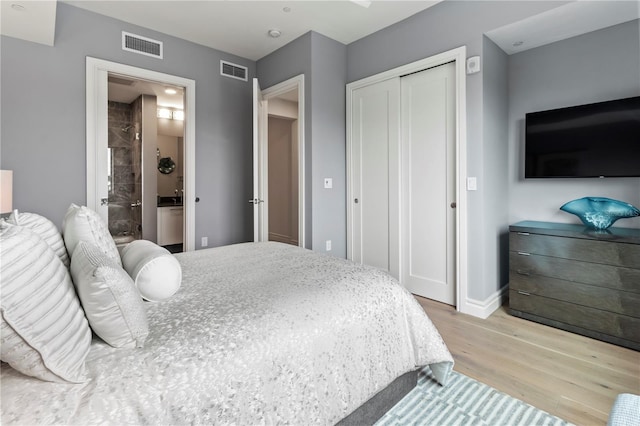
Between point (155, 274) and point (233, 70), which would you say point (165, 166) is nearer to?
point (233, 70)

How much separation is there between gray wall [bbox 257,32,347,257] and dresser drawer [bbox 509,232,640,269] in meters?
1.81

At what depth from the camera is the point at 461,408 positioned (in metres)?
1.61

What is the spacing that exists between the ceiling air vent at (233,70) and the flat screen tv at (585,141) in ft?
10.7

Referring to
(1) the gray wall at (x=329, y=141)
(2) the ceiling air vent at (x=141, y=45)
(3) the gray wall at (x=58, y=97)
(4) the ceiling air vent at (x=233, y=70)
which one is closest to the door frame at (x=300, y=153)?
(1) the gray wall at (x=329, y=141)

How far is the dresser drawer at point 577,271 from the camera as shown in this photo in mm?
2230

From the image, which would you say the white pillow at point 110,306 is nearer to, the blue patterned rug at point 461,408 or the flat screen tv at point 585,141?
the blue patterned rug at point 461,408

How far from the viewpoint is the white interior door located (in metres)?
3.48

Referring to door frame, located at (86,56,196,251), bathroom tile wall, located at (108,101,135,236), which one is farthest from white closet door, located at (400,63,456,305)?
bathroom tile wall, located at (108,101,135,236)

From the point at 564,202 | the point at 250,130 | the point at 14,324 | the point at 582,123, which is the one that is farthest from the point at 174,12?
the point at 564,202

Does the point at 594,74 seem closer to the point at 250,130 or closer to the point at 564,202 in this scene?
the point at 564,202

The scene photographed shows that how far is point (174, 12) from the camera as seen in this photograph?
3.09m

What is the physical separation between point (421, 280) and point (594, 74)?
2.34 metres

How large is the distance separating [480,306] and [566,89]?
209cm

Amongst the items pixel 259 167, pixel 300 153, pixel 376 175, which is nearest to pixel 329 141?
pixel 300 153
